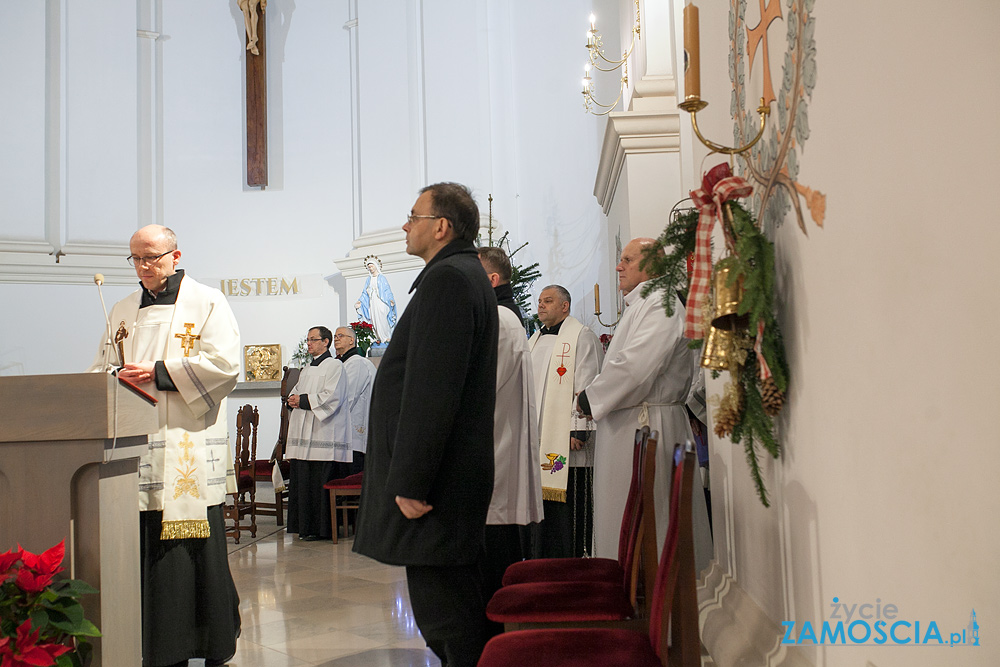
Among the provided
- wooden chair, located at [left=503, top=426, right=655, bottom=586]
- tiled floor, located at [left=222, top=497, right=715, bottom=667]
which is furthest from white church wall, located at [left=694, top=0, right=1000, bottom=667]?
tiled floor, located at [left=222, top=497, right=715, bottom=667]

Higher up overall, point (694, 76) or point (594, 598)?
point (694, 76)

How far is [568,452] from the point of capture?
489cm

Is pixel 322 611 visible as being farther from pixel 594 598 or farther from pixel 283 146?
pixel 283 146

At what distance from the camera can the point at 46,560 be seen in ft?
7.55

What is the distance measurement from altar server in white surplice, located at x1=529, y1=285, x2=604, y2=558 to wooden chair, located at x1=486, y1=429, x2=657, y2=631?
2.08 metres

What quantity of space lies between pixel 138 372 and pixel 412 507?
1550 millimetres

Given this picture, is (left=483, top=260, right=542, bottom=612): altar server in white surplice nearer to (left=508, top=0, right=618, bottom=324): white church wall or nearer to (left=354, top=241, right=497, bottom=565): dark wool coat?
(left=354, top=241, right=497, bottom=565): dark wool coat

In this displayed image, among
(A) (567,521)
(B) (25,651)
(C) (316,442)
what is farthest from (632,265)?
(C) (316,442)

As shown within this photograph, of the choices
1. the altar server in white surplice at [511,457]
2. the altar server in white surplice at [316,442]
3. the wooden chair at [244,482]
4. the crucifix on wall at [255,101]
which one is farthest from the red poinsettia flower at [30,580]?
the crucifix on wall at [255,101]

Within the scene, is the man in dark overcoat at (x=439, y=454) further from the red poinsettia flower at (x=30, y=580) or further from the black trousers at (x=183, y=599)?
the black trousers at (x=183, y=599)

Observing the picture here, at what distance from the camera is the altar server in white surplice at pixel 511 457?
3.31m

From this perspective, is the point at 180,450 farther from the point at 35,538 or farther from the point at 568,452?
the point at 568,452

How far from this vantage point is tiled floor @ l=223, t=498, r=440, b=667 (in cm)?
392

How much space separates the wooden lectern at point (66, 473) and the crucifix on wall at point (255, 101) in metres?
9.98
